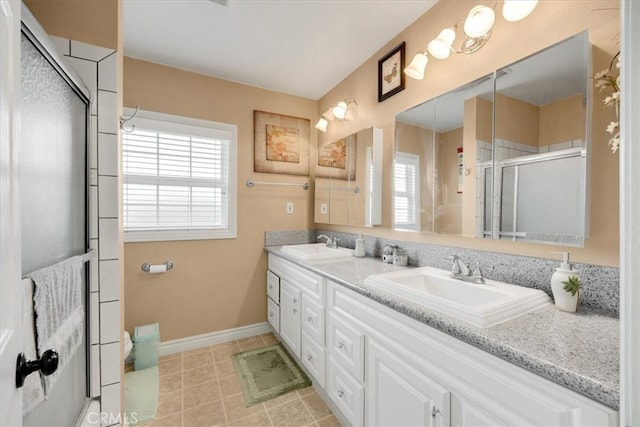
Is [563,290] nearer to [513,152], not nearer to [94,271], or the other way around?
[513,152]

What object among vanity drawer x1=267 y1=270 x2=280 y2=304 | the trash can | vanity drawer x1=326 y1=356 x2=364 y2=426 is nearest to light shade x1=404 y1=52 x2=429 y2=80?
vanity drawer x1=326 y1=356 x2=364 y2=426

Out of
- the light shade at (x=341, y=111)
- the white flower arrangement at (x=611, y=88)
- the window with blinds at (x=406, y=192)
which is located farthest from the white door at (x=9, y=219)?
the light shade at (x=341, y=111)

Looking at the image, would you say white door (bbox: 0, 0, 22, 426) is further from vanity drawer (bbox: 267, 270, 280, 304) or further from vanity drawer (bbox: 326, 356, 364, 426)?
vanity drawer (bbox: 267, 270, 280, 304)

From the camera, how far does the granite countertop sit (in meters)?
0.60

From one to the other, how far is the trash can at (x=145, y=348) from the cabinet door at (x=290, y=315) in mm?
944

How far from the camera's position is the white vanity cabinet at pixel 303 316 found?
1648 mm

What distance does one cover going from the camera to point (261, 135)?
101 inches

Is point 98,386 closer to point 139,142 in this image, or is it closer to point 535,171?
point 139,142

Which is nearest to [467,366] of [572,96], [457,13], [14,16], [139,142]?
[572,96]

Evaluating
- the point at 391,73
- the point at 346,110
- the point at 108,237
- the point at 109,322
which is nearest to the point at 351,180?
the point at 346,110

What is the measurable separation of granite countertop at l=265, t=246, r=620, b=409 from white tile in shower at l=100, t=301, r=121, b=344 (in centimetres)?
117

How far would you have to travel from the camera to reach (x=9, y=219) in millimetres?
517

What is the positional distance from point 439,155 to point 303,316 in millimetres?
1346

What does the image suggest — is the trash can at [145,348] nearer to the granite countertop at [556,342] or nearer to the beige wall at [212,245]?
the beige wall at [212,245]
